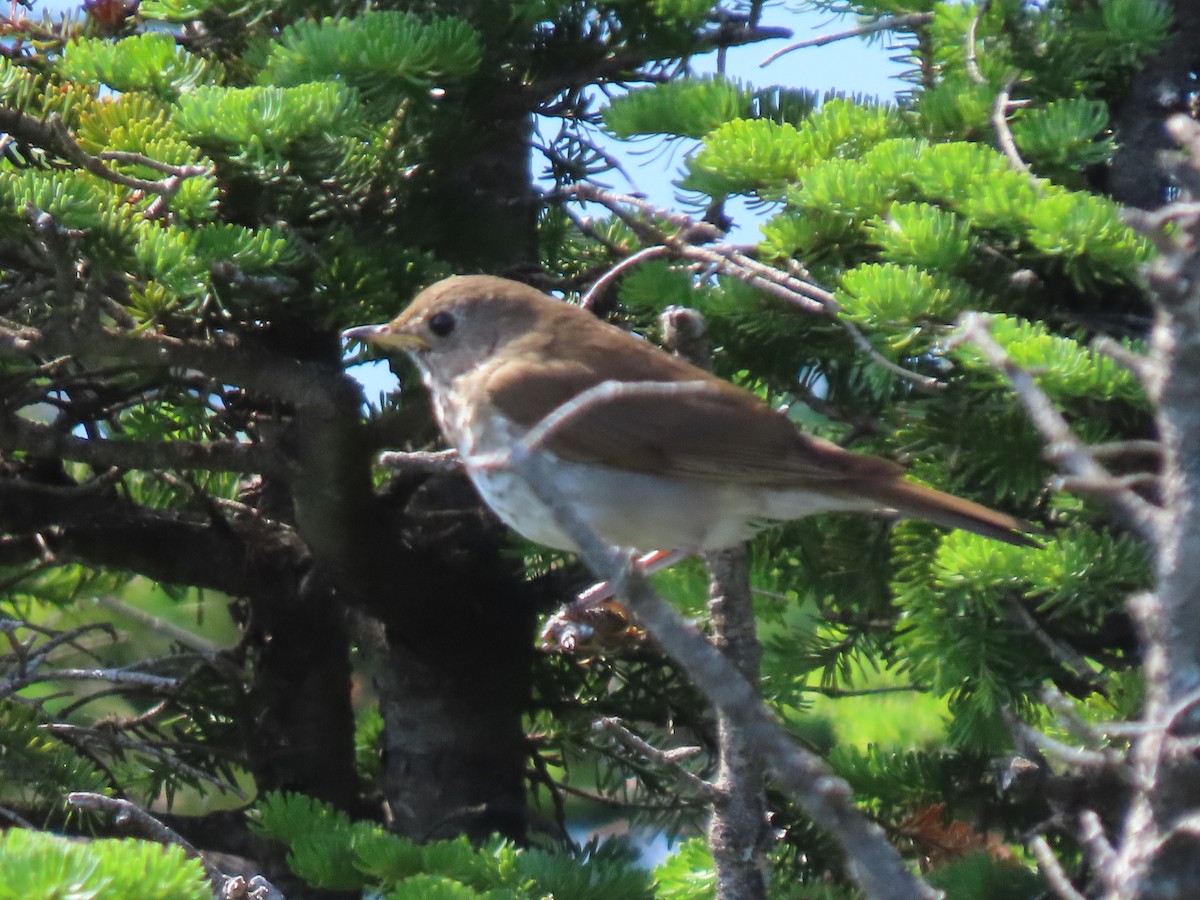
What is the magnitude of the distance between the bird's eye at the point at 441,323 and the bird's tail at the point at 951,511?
0.73 m

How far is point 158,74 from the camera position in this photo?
1.96 metres

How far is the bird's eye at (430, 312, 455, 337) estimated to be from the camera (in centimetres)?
209

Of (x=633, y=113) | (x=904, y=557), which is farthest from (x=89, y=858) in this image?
(x=633, y=113)

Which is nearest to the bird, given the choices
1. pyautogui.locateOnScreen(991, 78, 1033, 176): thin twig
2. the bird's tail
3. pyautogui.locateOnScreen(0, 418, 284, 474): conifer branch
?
the bird's tail

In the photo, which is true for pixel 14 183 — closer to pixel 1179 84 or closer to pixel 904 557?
pixel 904 557

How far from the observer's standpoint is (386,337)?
2027mm

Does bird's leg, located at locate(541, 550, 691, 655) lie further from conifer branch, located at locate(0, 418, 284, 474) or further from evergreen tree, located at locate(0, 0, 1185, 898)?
conifer branch, located at locate(0, 418, 284, 474)

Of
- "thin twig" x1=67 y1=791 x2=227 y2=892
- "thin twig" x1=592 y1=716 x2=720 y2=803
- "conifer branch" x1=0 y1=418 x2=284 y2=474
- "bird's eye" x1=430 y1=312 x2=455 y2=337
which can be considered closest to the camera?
"thin twig" x1=67 y1=791 x2=227 y2=892

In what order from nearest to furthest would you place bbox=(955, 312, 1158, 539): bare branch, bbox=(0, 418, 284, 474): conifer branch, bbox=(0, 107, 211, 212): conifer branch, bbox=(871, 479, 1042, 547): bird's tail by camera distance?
1. bbox=(955, 312, 1158, 539): bare branch
2. bbox=(871, 479, 1042, 547): bird's tail
3. bbox=(0, 107, 211, 212): conifer branch
4. bbox=(0, 418, 284, 474): conifer branch

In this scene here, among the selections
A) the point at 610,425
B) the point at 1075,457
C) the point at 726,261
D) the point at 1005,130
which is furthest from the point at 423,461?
the point at 1075,457

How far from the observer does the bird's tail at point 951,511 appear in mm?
1601

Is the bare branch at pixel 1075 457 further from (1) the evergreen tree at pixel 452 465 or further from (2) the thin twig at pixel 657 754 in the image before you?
(2) the thin twig at pixel 657 754

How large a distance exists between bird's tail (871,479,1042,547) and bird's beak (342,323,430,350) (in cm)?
76

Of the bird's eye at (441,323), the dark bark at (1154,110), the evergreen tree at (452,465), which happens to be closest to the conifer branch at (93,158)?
the evergreen tree at (452,465)
